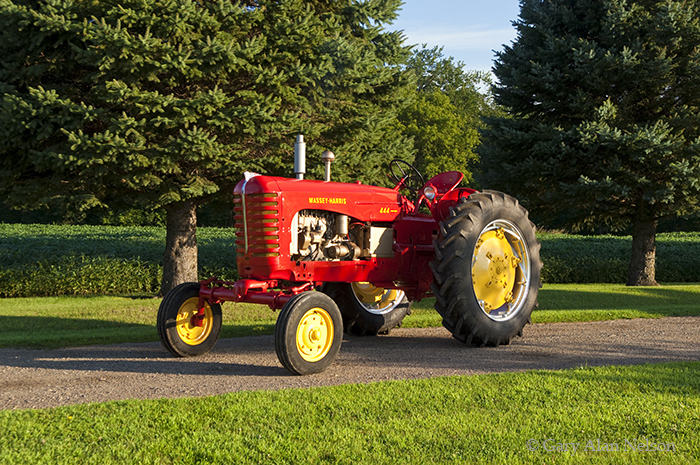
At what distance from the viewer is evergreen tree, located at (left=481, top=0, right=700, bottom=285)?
1506 centimetres

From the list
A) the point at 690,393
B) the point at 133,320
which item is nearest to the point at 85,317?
the point at 133,320

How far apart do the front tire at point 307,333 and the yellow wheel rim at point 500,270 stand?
2.25m

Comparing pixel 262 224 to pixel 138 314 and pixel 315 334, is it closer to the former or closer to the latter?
pixel 315 334

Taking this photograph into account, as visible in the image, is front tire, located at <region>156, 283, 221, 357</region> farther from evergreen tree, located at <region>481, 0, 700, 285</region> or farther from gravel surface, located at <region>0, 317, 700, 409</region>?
evergreen tree, located at <region>481, 0, 700, 285</region>

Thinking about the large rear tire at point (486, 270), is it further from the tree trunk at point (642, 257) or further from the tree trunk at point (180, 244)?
the tree trunk at point (642, 257)

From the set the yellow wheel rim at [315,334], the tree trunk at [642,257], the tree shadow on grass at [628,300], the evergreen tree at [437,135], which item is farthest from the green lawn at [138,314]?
the evergreen tree at [437,135]

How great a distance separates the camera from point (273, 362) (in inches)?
271

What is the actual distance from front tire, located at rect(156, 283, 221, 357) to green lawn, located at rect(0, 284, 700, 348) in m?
1.67

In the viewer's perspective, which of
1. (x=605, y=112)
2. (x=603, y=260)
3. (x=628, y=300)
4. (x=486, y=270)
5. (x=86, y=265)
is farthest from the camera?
(x=603, y=260)

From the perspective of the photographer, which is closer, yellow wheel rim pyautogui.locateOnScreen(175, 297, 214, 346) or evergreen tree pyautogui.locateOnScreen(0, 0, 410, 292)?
yellow wheel rim pyautogui.locateOnScreen(175, 297, 214, 346)

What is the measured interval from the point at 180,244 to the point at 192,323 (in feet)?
19.8

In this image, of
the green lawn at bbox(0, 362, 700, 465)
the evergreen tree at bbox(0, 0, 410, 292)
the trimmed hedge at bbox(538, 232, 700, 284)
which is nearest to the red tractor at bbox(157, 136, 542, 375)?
the green lawn at bbox(0, 362, 700, 465)

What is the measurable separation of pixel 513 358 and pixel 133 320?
21.5 feet

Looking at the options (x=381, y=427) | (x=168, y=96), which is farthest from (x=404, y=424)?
(x=168, y=96)
